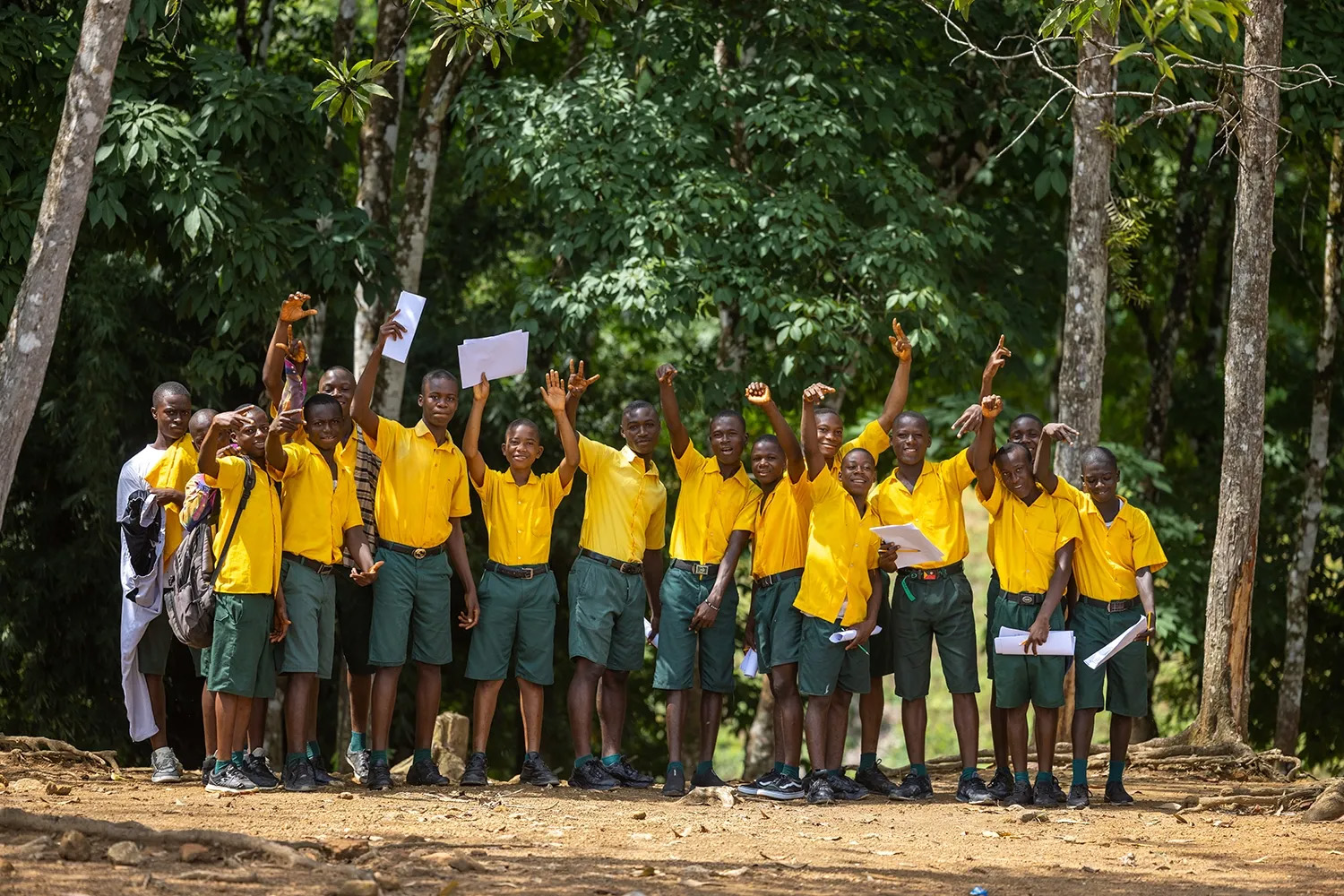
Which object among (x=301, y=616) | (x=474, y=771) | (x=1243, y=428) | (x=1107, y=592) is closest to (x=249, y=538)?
(x=301, y=616)

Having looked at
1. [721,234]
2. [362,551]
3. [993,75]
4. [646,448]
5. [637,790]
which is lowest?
[637,790]

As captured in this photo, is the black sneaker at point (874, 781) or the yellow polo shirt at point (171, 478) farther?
the black sneaker at point (874, 781)

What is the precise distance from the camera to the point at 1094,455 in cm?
741

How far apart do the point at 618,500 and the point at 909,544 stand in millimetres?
1491

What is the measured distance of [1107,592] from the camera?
744 cm

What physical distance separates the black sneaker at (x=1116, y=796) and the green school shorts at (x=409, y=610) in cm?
348

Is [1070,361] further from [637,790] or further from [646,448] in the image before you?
[637,790]

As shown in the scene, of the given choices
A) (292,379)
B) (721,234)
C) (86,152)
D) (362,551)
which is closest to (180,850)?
→ (362,551)

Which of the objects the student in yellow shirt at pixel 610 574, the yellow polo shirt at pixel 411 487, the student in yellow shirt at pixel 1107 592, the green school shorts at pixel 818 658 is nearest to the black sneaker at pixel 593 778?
the student in yellow shirt at pixel 610 574

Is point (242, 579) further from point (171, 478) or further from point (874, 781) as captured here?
point (874, 781)

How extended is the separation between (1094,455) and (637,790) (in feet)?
9.46

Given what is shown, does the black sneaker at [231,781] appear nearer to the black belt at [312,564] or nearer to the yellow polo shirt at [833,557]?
the black belt at [312,564]

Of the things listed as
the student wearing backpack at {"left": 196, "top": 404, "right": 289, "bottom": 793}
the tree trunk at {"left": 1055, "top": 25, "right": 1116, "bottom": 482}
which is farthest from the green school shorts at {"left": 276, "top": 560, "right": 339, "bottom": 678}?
the tree trunk at {"left": 1055, "top": 25, "right": 1116, "bottom": 482}

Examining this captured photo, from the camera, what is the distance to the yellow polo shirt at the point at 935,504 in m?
7.48
